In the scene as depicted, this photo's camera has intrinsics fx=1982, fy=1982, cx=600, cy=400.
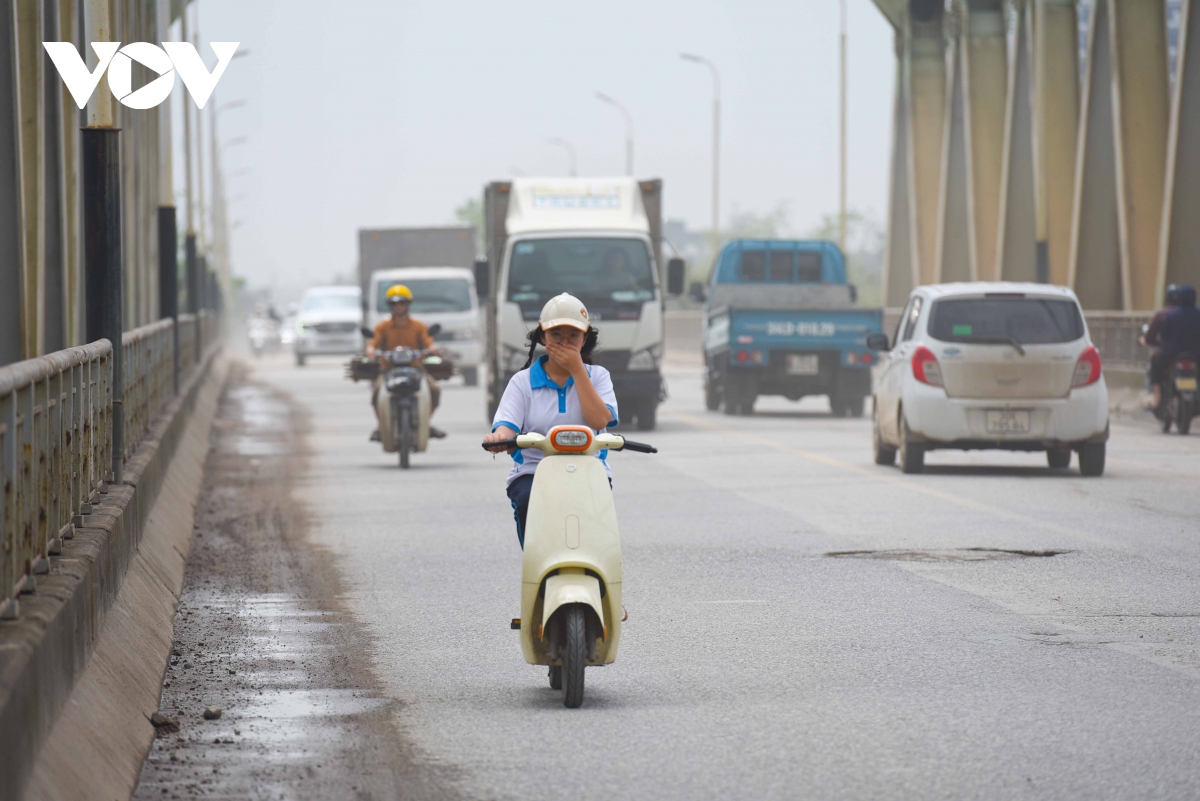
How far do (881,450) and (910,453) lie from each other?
3.70 feet

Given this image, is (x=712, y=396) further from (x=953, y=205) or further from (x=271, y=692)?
(x=271, y=692)

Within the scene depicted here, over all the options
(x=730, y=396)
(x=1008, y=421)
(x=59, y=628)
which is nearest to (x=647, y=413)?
(x=730, y=396)

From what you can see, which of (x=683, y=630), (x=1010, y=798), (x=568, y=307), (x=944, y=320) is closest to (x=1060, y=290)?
(x=944, y=320)

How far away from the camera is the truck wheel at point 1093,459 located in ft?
55.0

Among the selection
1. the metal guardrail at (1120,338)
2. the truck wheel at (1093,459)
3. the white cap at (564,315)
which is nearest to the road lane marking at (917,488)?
the truck wheel at (1093,459)

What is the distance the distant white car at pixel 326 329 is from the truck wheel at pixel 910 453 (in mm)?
39714

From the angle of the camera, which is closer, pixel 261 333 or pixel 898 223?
pixel 898 223

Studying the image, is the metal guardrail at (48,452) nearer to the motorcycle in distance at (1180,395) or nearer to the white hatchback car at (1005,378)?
the white hatchback car at (1005,378)

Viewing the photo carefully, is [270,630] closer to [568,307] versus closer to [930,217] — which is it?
[568,307]

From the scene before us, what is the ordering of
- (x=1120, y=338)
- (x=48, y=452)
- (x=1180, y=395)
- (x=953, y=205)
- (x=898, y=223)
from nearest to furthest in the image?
1. (x=48, y=452)
2. (x=1180, y=395)
3. (x=1120, y=338)
4. (x=953, y=205)
5. (x=898, y=223)

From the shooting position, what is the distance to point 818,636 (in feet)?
27.6

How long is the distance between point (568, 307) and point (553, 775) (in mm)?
1973

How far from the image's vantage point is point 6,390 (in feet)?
18.0

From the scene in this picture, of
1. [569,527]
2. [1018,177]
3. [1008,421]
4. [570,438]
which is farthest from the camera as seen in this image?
[1018,177]
